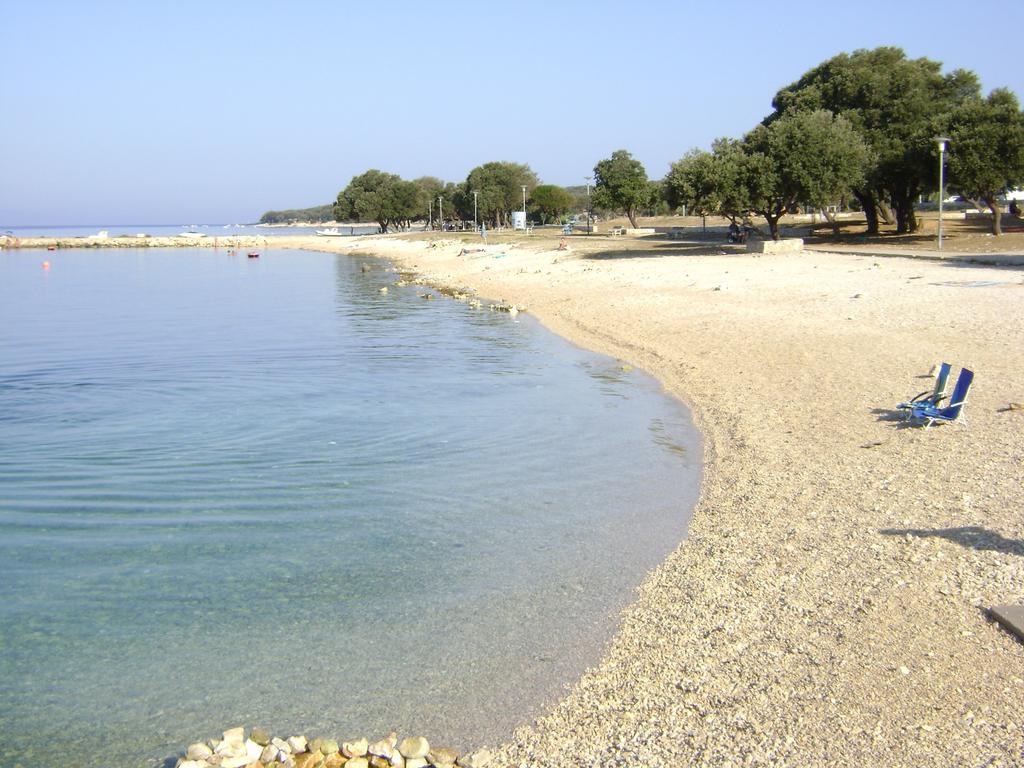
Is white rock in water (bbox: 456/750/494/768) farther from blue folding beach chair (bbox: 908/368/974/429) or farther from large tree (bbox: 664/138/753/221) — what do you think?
large tree (bbox: 664/138/753/221)

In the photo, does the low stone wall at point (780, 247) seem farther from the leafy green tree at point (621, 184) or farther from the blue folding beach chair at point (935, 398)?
Result: the leafy green tree at point (621, 184)

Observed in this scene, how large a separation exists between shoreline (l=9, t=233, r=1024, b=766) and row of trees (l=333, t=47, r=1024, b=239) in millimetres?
23415

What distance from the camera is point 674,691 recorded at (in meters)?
6.31

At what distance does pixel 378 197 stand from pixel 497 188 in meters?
20.9

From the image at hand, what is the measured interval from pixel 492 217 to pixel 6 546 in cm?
11584

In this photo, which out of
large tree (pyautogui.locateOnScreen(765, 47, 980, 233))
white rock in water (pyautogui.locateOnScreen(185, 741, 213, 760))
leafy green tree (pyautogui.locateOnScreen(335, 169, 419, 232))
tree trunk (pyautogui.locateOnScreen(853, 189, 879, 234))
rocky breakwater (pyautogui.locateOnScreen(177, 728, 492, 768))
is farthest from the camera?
leafy green tree (pyautogui.locateOnScreen(335, 169, 419, 232))

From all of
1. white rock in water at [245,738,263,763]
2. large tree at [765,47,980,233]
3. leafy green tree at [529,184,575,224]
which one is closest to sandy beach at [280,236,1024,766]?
white rock in water at [245,738,263,763]

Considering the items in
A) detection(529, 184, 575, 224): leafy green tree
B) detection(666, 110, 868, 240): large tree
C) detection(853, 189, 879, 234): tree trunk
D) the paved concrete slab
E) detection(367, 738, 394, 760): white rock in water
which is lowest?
detection(367, 738, 394, 760): white rock in water

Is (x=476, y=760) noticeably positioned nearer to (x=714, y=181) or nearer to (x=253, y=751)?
(x=253, y=751)

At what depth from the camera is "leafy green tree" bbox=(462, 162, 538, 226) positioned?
382 ft

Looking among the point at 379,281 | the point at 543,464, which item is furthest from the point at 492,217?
the point at 543,464

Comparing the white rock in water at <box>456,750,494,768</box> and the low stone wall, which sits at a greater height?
the low stone wall

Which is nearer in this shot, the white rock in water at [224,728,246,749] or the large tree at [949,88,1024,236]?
the white rock in water at [224,728,246,749]

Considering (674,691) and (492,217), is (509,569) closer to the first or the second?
(674,691)
